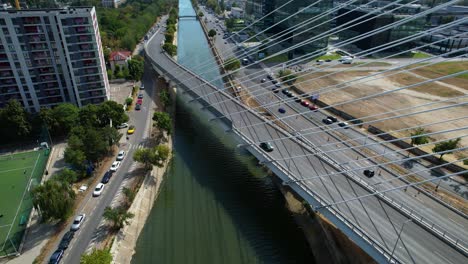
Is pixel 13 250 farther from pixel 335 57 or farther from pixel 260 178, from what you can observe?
pixel 335 57

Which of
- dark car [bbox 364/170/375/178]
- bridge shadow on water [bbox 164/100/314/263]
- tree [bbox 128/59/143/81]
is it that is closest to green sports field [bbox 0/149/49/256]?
bridge shadow on water [bbox 164/100/314/263]

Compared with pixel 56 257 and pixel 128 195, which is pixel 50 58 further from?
pixel 56 257

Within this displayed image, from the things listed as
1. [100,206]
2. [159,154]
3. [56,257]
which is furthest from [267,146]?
[56,257]

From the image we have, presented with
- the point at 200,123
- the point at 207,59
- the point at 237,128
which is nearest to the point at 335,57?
the point at 207,59

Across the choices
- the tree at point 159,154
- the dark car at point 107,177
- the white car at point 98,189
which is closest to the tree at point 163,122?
the tree at point 159,154

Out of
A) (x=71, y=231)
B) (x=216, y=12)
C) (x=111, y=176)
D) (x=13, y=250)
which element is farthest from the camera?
(x=216, y=12)

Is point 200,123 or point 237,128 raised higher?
point 237,128

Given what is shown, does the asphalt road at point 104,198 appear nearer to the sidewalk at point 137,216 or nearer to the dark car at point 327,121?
the sidewalk at point 137,216
